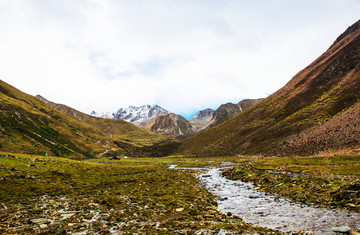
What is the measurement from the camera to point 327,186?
20.3m

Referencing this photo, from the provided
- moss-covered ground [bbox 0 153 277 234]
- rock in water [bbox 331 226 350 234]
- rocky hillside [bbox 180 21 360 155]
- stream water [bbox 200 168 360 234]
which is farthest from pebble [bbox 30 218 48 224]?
rocky hillside [bbox 180 21 360 155]

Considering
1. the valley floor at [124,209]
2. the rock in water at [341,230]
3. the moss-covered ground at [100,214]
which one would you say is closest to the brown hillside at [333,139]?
the valley floor at [124,209]

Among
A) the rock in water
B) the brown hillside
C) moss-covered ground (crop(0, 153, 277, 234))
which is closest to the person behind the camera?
the rock in water

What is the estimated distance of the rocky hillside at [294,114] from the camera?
101 m

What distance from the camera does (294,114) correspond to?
11919 cm

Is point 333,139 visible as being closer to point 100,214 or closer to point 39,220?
point 100,214

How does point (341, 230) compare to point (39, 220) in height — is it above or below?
above

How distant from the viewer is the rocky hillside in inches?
3964

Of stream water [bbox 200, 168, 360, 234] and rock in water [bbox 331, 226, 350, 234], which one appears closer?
rock in water [bbox 331, 226, 350, 234]

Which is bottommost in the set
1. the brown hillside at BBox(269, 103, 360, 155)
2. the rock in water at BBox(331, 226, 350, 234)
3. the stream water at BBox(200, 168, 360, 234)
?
the stream water at BBox(200, 168, 360, 234)

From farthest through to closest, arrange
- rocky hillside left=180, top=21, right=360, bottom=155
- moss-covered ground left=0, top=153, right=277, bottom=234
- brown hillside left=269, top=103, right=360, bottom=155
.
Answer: rocky hillside left=180, top=21, right=360, bottom=155
brown hillside left=269, top=103, right=360, bottom=155
moss-covered ground left=0, top=153, right=277, bottom=234

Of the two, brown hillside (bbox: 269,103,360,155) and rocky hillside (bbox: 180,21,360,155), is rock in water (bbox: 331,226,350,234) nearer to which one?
brown hillside (bbox: 269,103,360,155)

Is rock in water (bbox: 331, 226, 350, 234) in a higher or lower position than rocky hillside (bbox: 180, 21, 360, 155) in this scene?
lower

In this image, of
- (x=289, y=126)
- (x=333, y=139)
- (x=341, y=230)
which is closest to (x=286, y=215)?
(x=341, y=230)
